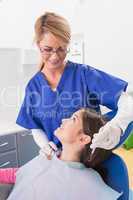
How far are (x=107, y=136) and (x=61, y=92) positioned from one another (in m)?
0.33

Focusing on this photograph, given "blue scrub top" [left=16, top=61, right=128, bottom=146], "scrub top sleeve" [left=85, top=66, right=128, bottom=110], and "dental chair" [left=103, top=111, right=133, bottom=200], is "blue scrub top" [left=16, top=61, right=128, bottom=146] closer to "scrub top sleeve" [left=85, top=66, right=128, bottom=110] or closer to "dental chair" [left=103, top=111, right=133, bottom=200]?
"scrub top sleeve" [left=85, top=66, right=128, bottom=110]

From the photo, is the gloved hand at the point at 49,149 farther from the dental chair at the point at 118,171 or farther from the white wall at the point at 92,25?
the white wall at the point at 92,25

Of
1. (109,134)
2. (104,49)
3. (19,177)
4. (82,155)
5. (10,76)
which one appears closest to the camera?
(109,134)

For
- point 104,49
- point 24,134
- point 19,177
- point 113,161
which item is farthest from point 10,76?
point 113,161

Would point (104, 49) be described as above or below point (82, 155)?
above

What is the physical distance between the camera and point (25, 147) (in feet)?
8.63

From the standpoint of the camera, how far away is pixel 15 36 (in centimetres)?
295

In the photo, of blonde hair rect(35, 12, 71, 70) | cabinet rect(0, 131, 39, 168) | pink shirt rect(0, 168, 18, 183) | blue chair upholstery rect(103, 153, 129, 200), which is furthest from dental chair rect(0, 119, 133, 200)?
cabinet rect(0, 131, 39, 168)

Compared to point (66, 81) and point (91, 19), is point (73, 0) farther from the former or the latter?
point (66, 81)

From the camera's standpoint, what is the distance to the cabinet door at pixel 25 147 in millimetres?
2576

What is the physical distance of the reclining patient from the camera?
1304 mm

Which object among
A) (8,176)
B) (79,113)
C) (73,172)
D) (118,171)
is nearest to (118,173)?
(118,171)

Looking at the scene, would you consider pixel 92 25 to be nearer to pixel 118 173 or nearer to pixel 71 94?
pixel 71 94

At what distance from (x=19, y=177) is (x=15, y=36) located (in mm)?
1829
